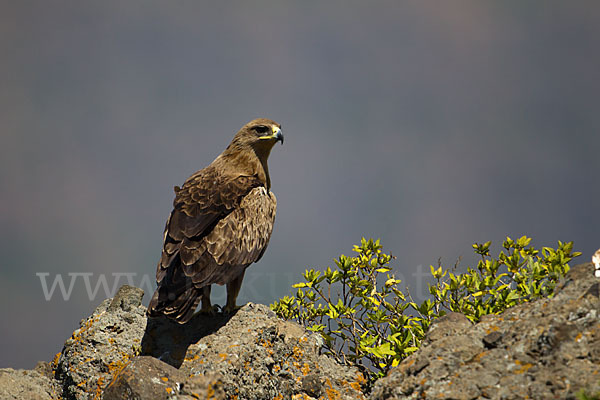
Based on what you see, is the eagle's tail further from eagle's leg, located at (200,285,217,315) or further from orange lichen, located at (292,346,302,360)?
orange lichen, located at (292,346,302,360)

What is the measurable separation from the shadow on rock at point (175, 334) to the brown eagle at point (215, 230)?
203mm

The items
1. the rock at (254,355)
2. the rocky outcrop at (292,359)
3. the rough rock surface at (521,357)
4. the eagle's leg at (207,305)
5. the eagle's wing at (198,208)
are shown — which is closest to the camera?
the rough rock surface at (521,357)

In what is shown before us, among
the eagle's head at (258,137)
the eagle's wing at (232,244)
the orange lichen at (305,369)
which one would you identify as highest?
the eagle's head at (258,137)

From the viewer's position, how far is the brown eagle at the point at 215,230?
24.8ft

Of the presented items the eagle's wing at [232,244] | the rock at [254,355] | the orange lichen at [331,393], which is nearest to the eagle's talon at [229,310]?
the rock at [254,355]

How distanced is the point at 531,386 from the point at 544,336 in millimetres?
500

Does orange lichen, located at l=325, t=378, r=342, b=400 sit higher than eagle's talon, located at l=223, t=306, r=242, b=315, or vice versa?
eagle's talon, located at l=223, t=306, r=242, b=315

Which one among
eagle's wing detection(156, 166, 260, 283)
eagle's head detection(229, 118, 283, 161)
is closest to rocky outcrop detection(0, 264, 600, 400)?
eagle's wing detection(156, 166, 260, 283)

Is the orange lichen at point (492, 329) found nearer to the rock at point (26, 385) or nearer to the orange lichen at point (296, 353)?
the orange lichen at point (296, 353)

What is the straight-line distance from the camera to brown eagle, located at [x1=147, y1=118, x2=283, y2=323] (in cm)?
756

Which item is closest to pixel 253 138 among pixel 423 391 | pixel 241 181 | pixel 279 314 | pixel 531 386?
pixel 241 181

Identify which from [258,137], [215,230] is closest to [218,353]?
[215,230]

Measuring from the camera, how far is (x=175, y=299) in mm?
7402

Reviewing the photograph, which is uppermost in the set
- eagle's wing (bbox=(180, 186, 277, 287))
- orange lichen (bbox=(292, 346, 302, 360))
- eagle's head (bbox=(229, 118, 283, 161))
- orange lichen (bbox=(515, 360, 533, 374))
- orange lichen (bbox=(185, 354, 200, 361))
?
eagle's head (bbox=(229, 118, 283, 161))
